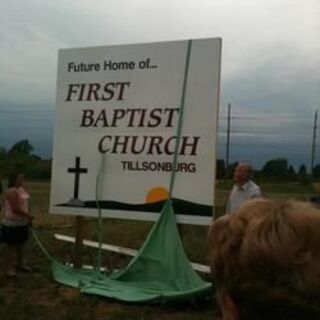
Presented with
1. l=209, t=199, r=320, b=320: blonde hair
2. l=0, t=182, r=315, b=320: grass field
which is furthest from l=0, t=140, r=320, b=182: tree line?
l=209, t=199, r=320, b=320: blonde hair

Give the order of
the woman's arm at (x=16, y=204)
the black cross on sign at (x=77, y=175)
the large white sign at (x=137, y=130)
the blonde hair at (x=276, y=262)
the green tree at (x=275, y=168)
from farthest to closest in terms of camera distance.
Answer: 1. the green tree at (x=275, y=168)
2. the black cross on sign at (x=77, y=175)
3. the woman's arm at (x=16, y=204)
4. the large white sign at (x=137, y=130)
5. the blonde hair at (x=276, y=262)

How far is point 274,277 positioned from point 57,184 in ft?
30.1

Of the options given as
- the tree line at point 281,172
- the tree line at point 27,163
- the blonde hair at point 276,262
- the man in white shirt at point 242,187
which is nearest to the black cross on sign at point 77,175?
the man in white shirt at point 242,187

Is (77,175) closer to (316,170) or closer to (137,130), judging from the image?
(137,130)

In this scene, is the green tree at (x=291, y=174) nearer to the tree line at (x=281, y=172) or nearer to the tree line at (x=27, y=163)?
the tree line at (x=281, y=172)

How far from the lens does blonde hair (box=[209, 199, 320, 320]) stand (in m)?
1.48

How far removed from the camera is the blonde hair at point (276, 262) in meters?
1.48

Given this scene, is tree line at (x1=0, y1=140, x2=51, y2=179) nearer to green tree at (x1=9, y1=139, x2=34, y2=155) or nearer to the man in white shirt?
green tree at (x1=9, y1=139, x2=34, y2=155)

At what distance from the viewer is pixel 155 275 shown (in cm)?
912

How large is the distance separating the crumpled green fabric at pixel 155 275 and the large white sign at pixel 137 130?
313 mm

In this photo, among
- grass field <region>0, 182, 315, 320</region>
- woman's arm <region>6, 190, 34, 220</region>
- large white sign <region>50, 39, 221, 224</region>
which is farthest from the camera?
woman's arm <region>6, 190, 34, 220</region>

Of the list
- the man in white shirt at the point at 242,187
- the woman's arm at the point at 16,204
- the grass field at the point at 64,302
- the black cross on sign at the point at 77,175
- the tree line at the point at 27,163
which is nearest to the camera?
the grass field at the point at 64,302

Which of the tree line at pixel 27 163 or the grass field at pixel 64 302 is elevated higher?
the tree line at pixel 27 163

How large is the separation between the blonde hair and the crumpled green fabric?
22.9 ft
